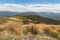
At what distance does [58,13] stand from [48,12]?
2.81 ft

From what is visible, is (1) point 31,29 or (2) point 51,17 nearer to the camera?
(1) point 31,29

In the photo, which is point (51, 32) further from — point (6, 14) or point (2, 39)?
point (6, 14)

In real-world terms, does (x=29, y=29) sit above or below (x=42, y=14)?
above

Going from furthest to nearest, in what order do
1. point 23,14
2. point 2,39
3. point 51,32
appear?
1. point 23,14
2. point 51,32
3. point 2,39

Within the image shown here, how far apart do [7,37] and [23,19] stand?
10182mm

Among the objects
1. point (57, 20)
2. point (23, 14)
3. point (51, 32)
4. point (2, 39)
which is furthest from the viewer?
point (23, 14)

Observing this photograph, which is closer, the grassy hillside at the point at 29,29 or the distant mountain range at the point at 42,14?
the grassy hillside at the point at 29,29

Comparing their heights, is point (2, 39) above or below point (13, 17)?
above

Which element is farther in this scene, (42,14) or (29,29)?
(42,14)

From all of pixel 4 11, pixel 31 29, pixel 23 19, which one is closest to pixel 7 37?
pixel 31 29

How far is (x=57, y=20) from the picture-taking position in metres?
19.2

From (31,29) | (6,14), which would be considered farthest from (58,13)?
(31,29)

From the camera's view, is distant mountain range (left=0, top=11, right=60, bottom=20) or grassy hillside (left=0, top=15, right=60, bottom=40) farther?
distant mountain range (left=0, top=11, right=60, bottom=20)

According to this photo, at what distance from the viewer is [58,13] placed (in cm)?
1984
